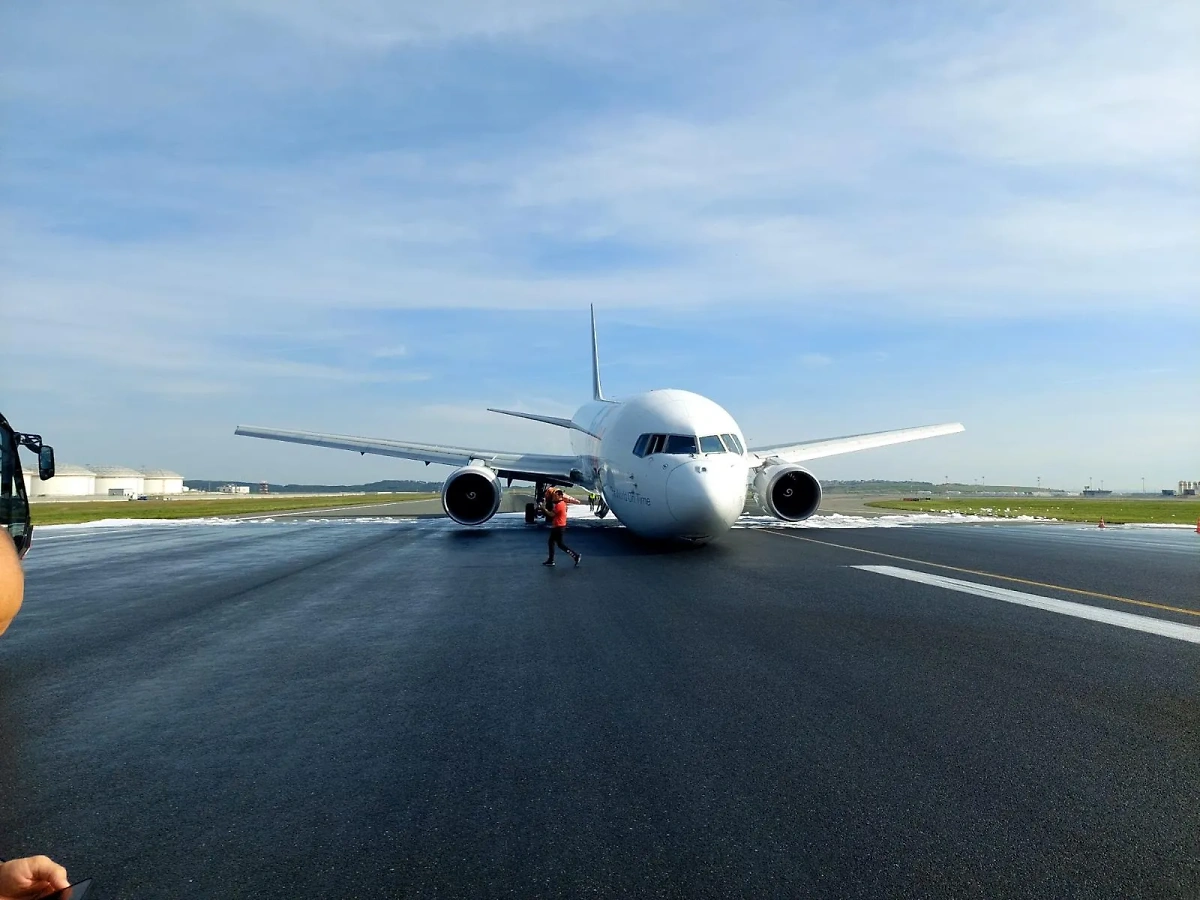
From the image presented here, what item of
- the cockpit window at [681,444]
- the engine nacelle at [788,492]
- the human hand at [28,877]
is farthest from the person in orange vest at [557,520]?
the human hand at [28,877]

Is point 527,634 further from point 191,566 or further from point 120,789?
point 191,566

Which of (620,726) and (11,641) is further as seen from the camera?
(11,641)

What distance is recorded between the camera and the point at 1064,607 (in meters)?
10.2

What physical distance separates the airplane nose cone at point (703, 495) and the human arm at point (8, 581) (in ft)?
49.6

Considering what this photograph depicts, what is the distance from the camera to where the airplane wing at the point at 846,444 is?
29.1 meters

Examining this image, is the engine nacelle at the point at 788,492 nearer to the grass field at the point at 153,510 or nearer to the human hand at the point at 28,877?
the human hand at the point at 28,877

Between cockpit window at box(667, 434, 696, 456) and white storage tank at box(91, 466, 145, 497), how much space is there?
358 feet

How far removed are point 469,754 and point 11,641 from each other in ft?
22.5

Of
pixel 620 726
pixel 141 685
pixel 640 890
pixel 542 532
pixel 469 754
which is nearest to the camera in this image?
pixel 640 890

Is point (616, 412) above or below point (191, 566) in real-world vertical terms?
above

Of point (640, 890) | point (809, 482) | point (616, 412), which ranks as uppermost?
point (616, 412)

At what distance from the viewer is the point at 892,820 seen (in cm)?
369

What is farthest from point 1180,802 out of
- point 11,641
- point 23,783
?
point 11,641

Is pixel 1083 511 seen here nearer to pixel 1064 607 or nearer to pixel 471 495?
pixel 471 495
